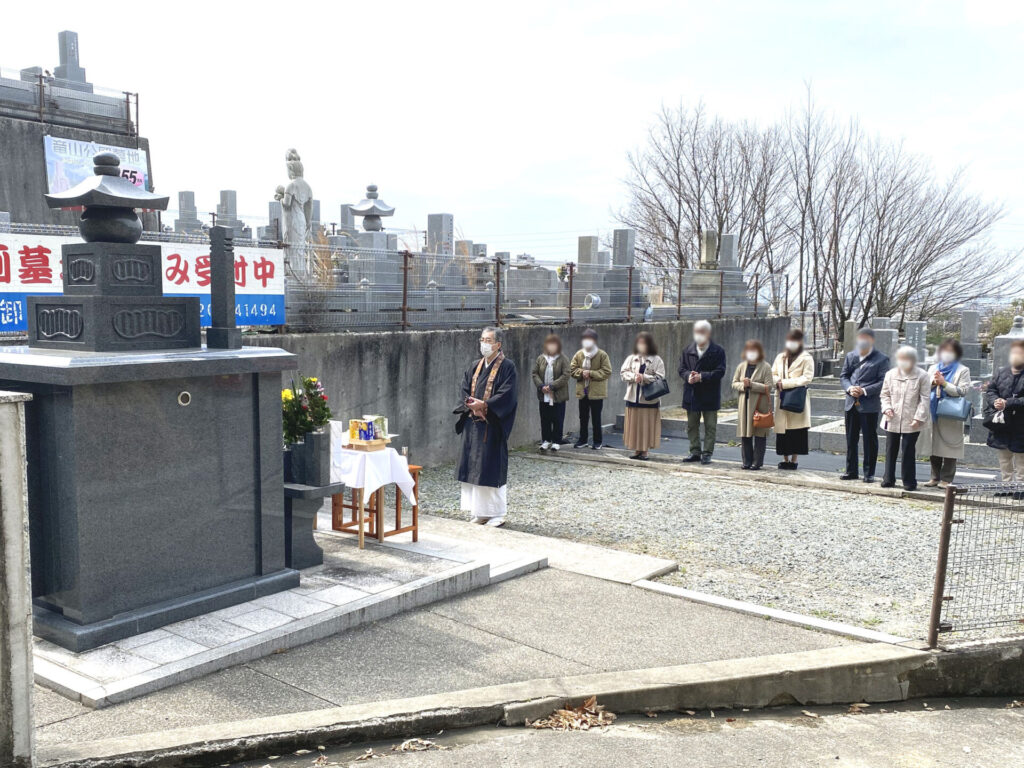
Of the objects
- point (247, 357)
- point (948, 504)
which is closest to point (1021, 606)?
point (948, 504)

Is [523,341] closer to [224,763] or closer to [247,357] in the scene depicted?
[247,357]

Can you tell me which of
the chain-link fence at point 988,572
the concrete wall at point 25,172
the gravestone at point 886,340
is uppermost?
the concrete wall at point 25,172

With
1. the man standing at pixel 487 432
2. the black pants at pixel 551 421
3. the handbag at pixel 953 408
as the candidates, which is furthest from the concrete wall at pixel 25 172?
the handbag at pixel 953 408

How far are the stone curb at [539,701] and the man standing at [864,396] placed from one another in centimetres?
581

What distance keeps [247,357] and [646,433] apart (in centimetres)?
779

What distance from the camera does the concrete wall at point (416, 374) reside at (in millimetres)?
10719

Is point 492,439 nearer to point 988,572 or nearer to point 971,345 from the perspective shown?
→ point 988,572

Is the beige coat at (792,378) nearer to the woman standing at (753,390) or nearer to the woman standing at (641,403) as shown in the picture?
the woman standing at (753,390)

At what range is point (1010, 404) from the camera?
9789 mm

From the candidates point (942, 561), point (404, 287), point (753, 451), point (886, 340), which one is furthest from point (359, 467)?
point (886, 340)

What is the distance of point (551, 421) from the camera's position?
13.2 metres

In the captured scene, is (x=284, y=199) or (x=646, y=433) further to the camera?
(x=284, y=199)

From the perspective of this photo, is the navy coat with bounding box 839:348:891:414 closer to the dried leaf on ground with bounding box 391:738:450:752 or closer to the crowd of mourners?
the crowd of mourners

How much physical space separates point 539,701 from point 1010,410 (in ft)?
25.0
